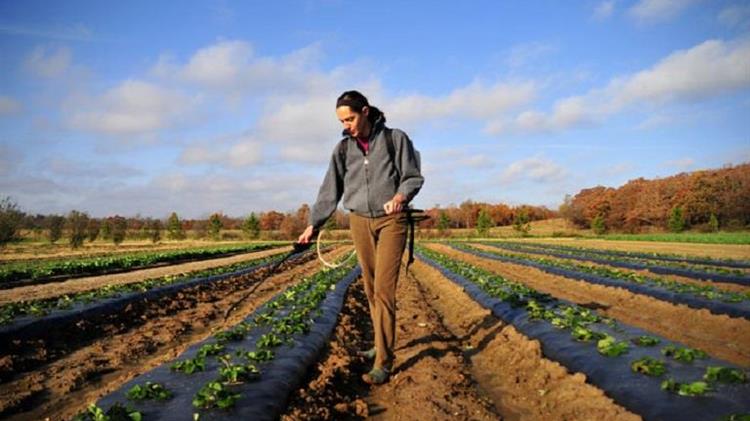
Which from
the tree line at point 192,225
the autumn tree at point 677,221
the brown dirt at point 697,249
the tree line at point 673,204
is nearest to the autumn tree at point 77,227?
the tree line at point 192,225

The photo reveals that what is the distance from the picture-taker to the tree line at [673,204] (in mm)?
69438

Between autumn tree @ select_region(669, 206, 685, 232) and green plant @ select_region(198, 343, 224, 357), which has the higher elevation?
autumn tree @ select_region(669, 206, 685, 232)

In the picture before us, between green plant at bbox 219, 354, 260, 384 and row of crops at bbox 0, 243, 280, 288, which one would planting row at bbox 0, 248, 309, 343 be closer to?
green plant at bbox 219, 354, 260, 384

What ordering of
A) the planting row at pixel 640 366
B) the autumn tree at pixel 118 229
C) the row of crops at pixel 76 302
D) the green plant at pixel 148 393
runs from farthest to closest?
1. the autumn tree at pixel 118 229
2. the row of crops at pixel 76 302
3. the green plant at pixel 148 393
4. the planting row at pixel 640 366

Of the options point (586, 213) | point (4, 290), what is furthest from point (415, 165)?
point (586, 213)

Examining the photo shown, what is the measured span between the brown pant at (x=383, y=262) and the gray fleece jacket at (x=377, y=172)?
0.51ft

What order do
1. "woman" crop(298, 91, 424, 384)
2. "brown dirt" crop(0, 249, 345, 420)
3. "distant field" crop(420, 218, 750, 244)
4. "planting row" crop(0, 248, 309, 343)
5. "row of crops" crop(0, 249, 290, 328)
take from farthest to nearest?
"distant field" crop(420, 218, 750, 244)
"row of crops" crop(0, 249, 290, 328)
"planting row" crop(0, 248, 309, 343)
"brown dirt" crop(0, 249, 345, 420)
"woman" crop(298, 91, 424, 384)

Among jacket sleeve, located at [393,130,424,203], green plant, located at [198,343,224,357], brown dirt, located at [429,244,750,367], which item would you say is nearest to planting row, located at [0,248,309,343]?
green plant, located at [198,343,224,357]

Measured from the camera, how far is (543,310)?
870cm

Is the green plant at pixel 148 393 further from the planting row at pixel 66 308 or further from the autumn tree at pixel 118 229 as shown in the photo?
the autumn tree at pixel 118 229

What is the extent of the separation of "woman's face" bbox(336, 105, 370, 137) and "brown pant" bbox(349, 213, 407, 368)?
98 cm

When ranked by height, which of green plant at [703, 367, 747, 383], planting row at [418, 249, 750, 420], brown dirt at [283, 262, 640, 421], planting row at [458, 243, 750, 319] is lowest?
brown dirt at [283, 262, 640, 421]

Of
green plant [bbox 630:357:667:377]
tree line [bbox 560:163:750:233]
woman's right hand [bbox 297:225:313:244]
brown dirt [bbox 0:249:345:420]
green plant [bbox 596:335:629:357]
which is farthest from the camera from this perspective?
tree line [bbox 560:163:750:233]

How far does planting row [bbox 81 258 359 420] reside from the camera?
402 cm
